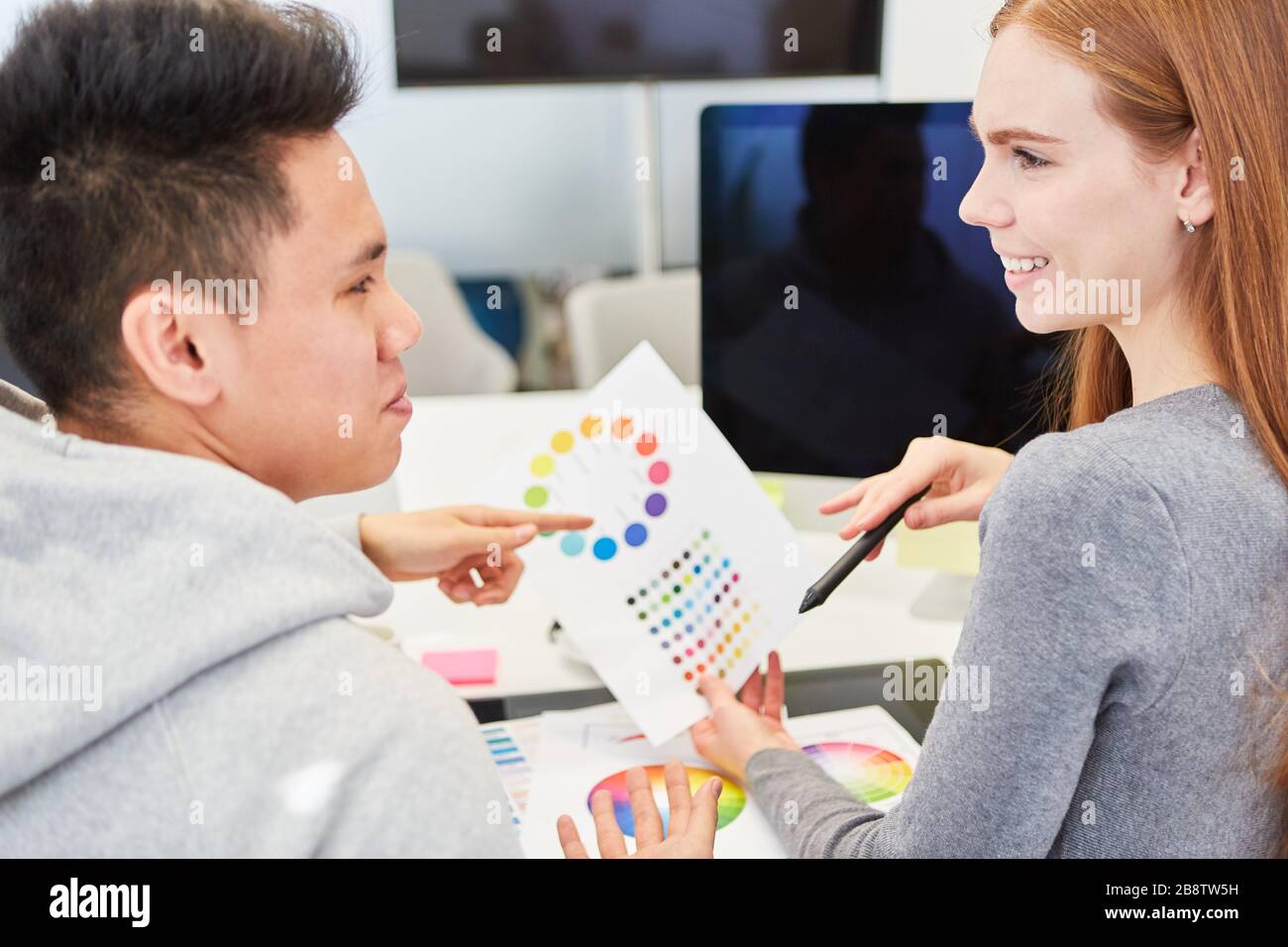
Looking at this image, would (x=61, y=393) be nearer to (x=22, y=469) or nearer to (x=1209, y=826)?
(x=22, y=469)

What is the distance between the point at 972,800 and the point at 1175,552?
180mm

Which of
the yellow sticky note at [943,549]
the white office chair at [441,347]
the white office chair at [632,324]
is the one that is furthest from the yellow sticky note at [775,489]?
the white office chair at [441,347]

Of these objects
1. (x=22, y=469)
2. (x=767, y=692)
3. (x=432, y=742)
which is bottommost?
(x=767, y=692)

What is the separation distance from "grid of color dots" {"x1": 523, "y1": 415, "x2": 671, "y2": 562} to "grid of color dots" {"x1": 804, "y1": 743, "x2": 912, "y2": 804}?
8.9 inches

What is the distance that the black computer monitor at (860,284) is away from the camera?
3.94 feet

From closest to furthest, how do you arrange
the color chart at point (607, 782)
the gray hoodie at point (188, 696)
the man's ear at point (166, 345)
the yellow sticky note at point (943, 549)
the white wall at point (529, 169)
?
the gray hoodie at point (188, 696), the man's ear at point (166, 345), the color chart at point (607, 782), the yellow sticky note at point (943, 549), the white wall at point (529, 169)

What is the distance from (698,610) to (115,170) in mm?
550

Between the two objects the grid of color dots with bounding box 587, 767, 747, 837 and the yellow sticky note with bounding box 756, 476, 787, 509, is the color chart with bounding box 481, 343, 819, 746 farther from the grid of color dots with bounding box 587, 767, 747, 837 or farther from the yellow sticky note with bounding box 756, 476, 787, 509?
the yellow sticky note with bounding box 756, 476, 787, 509

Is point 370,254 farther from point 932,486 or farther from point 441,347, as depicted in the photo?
point 441,347

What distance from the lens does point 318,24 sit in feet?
2.67

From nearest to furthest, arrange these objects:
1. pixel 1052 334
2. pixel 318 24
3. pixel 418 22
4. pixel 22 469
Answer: pixel 22 469
pixel 318 24
pixel 1052 334
pixel 418 22

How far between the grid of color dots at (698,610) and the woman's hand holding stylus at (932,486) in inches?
4.0

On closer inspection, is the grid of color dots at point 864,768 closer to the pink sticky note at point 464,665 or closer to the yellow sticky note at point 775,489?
the pink sticky note at point 464,665
